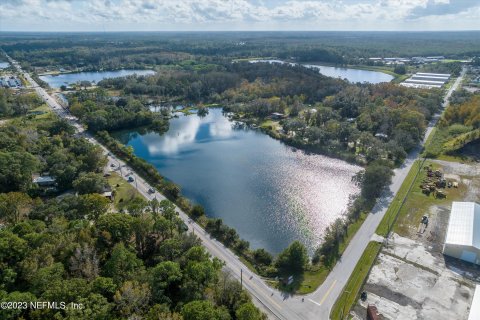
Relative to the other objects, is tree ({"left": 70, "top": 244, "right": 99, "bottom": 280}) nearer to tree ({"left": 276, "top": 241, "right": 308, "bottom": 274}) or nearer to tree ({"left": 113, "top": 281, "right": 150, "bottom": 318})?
tree ({"left": 113, "top": 281, "right": 150, "bottom": 318})

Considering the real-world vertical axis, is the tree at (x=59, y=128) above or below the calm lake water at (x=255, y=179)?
above

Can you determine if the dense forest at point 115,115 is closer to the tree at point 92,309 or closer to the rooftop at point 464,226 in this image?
the tree at point 92,309

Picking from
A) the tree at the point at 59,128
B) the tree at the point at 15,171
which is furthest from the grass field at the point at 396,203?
the tree at the point at 59,128

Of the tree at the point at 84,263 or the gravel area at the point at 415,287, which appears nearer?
the tree at the point at 84,263

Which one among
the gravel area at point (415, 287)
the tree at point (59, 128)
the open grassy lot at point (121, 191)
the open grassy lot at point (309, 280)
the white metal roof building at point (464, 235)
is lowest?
the open grassy lot at point (309, 280)

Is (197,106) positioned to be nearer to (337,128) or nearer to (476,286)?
(337,128)

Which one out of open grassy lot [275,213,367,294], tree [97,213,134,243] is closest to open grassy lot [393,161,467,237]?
open grassy lot [275,213,367,294]
